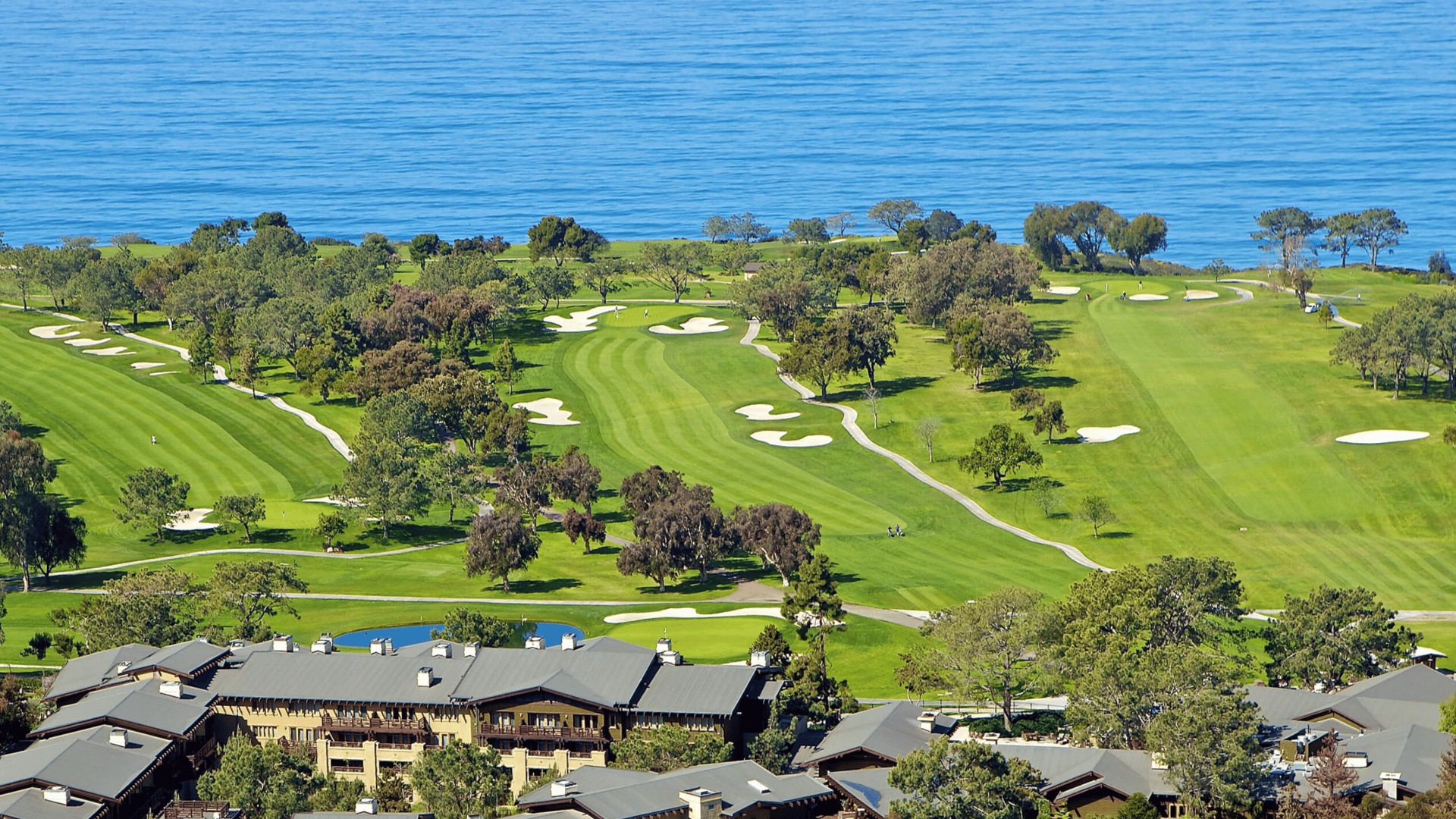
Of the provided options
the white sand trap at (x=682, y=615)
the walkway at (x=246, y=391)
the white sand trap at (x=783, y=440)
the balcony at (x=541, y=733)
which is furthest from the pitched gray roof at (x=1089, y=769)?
the walkway at (x=246, y=391)

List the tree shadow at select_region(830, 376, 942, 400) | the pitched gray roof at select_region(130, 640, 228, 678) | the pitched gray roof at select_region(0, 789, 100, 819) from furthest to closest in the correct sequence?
the tree shadow at select_region(830, 376, 942, 400) < the pitched gray roof at select_region(130, 640, 228, 678) < the pitched gray roof at select_region(0, 789, 100, 819)

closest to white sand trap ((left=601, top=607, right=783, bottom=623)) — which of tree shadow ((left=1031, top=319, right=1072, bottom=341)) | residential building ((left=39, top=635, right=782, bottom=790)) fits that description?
residential building ((left=39, top=635, right=782, bottom=790))

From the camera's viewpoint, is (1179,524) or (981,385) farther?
(981,385)

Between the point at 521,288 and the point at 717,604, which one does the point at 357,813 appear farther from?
the point at 521,288

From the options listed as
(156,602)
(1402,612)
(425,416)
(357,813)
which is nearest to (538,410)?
(425,416)

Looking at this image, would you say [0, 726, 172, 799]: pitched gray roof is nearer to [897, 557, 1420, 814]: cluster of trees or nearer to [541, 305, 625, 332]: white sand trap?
[897, 557, 1420, 814]: cluster of trees

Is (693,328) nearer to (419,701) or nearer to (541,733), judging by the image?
(419,701)
